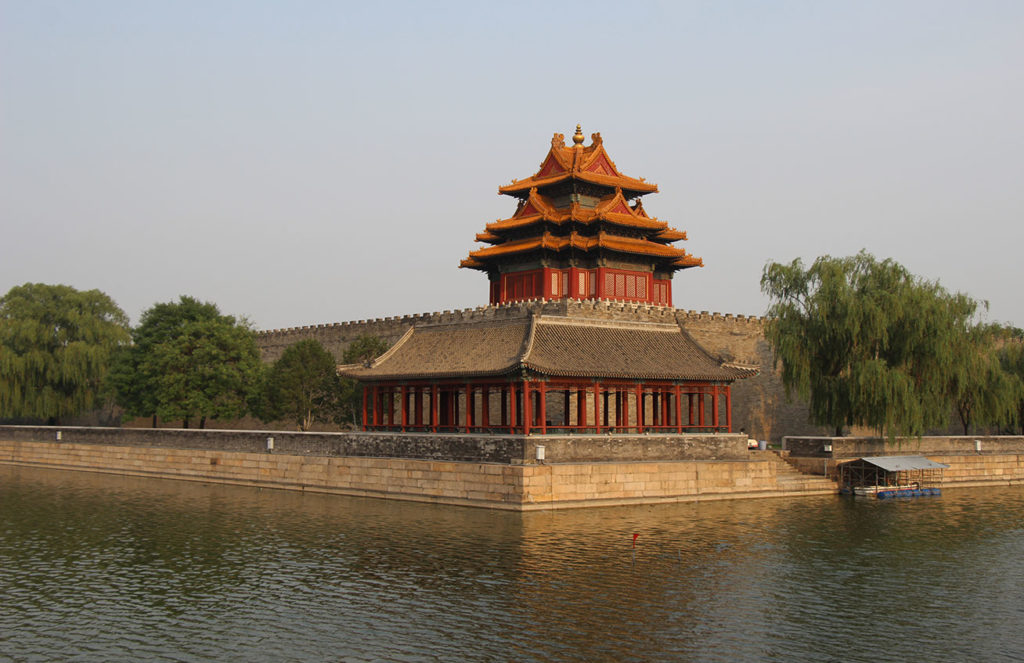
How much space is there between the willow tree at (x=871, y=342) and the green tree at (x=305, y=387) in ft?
57.6

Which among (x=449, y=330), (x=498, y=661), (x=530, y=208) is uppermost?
(x=530, y=208)

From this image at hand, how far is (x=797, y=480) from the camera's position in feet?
103

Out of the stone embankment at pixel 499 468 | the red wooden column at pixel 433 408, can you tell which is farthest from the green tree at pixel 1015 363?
the red wooden column at pixel 433 408

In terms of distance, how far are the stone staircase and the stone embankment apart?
0.04m

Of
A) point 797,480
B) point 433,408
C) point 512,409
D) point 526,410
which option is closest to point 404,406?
point 433,408

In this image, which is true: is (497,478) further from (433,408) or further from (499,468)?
(433,408)

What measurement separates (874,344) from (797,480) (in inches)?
227

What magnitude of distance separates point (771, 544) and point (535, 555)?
17.5 feet

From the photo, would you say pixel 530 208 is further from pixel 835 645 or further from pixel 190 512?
pixel 835 645

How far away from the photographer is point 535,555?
19.9m

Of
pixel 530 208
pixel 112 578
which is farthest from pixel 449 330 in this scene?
pixel 112 578

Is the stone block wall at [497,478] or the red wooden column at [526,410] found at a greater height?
the red wooden column at [526,410]

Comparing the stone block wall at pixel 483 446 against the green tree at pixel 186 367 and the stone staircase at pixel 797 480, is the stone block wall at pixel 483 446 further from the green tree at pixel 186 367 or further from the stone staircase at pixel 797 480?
the green tree at pixel 186 367

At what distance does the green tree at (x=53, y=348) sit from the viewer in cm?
4628
